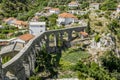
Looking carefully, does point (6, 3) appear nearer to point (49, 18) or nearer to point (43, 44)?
point (49, 18)

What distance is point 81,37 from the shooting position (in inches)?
2495

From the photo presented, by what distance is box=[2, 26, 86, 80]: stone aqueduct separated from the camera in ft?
115

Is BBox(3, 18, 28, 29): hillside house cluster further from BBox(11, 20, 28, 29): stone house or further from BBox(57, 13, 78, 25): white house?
BBox(57, 13, 78, 25): white house

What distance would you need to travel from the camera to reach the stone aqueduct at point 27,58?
115 feet

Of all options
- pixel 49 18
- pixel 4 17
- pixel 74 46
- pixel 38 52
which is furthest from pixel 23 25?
pixel 38 52

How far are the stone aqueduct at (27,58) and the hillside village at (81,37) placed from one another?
141 cm

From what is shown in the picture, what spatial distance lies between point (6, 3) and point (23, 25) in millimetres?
23828

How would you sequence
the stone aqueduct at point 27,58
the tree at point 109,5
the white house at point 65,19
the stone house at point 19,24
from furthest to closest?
the tree at point 109,5
the stone house at point 19,24
the white house at point 65,19
the stone aqueduct at point 27,58

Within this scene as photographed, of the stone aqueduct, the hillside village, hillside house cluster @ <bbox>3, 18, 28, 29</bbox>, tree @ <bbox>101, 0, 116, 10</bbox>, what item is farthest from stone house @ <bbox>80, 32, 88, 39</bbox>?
tree @ <bbox>101, 0, 116, 10</bbox>

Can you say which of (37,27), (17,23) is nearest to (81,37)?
(37,27)

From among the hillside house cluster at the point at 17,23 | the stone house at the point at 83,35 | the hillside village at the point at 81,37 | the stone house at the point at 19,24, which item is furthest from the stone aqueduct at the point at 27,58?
the hillside house cluster at the point at 17,23

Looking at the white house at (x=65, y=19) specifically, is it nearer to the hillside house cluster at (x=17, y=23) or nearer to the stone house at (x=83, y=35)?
the hillside house cluster at (x=17, y=23)

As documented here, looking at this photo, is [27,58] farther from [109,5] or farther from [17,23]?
[109,5]

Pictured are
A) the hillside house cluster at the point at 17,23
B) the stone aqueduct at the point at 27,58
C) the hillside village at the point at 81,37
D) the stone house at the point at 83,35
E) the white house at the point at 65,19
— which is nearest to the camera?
the stone aqueduct at the point at 27,58
